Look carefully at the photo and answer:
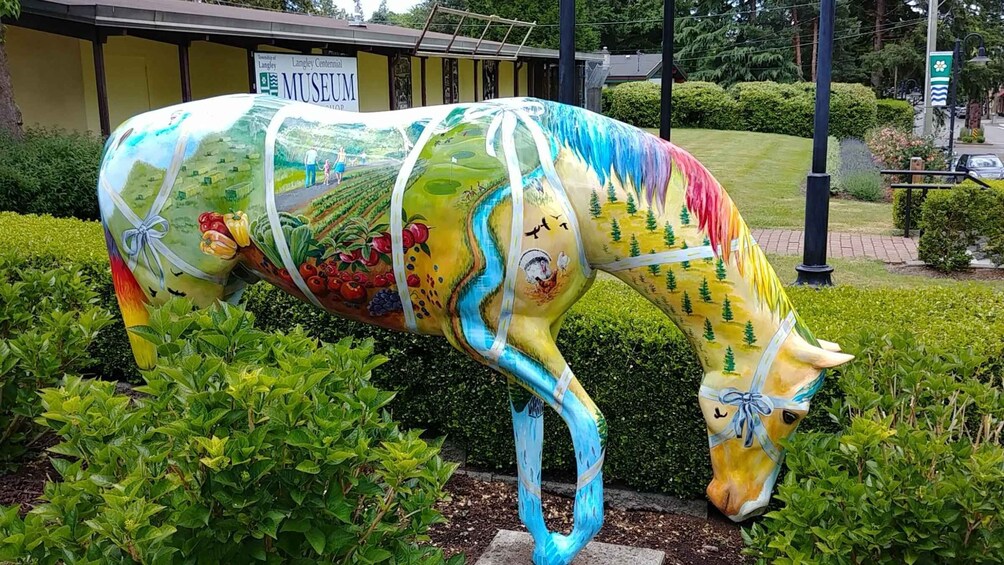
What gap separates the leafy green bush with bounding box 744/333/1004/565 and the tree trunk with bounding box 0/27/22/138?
11.4 meters

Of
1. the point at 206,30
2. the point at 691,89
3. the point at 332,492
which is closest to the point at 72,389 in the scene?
the point at 332,492

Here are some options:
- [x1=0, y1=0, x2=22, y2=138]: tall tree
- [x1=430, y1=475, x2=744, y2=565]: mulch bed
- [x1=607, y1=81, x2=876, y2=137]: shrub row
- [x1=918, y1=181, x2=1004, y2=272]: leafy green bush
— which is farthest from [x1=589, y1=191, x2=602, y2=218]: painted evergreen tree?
[x1=607, y1=81, x2=876, y2=137]: shrub row

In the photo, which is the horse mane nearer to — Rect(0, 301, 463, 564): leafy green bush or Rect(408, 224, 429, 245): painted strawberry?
Rect(408, 224, 429, 245): painted strawberry

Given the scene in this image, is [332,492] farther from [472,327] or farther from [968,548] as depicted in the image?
[968,548]

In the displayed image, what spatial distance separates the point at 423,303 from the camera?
318 centimetres

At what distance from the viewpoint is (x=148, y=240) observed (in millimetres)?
3367

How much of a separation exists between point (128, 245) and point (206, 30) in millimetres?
11355

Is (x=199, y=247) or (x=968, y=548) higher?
(x=199, y=247)

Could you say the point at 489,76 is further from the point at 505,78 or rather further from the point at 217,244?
the point at 217,244

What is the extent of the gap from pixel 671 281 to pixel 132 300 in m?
2.20

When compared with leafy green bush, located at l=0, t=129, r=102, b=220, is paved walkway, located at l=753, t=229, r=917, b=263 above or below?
below

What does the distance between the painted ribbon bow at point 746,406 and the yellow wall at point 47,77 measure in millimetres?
14409

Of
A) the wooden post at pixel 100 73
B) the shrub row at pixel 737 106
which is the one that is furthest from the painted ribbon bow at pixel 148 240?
the shrub row at pixel 737 106

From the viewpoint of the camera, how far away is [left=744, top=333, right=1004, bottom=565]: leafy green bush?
8.80 ft
